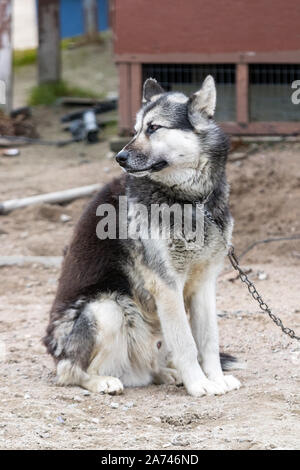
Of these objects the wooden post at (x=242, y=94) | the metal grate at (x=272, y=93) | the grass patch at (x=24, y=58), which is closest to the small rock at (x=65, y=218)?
the wooden post at (x=242, y=94)

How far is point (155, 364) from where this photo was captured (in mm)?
5184

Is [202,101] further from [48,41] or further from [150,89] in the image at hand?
[48,41]

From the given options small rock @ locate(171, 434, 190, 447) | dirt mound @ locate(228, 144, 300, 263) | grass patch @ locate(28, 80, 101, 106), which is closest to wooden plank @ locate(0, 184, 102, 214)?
dirt mound @ locate(228, 144, 300, 263)

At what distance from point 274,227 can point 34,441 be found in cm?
509

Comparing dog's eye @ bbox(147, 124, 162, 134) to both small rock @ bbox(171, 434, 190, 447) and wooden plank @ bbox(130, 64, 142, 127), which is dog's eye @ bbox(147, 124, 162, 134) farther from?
wooden plank @ bbox(130, 64, 142, 127)

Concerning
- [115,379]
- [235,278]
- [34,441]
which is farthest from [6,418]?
[235,278]

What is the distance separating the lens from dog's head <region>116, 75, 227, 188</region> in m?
4.75

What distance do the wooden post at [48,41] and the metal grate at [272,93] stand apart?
17.3ft

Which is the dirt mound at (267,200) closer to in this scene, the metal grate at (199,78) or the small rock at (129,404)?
the metal grate at (199,78)

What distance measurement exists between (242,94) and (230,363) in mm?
5329

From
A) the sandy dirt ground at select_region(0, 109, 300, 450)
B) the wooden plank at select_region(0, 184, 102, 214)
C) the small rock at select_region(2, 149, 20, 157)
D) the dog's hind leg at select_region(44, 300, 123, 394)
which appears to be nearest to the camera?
the sandy dirt ground at select_region(0, 109, 300, 450)

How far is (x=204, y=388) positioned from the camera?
4891mm

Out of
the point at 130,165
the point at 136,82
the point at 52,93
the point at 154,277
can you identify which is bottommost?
the point at 52,93

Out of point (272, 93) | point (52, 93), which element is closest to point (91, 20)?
point (52, 93)
